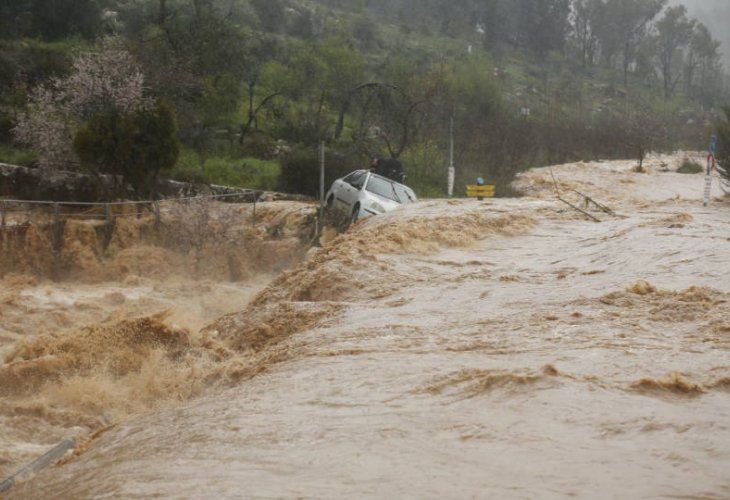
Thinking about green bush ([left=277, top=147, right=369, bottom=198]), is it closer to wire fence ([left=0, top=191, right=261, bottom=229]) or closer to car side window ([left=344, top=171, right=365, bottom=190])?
wire fence ([left=0, top=191, right=261, bottom=229])

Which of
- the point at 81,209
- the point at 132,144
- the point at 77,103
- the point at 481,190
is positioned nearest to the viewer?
the point at 81,209

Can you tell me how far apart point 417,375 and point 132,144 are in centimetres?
1749

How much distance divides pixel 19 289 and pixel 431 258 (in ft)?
29.1

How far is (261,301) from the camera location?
47.8 ft

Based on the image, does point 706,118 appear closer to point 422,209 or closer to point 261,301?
point 422,209

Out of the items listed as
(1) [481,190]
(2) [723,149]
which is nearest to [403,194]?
(1) [481,190]

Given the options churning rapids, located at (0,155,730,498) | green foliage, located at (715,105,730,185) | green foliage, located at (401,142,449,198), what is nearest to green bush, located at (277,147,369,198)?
green foliage, located at (401,142,449,198)

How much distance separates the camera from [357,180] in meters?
22.0

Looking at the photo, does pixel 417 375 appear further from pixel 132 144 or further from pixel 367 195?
pixel 132 144

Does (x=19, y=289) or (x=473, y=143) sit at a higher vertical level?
(x=473, y=143)

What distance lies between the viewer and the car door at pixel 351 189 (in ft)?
70.5

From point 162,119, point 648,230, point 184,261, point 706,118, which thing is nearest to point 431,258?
point 648,230

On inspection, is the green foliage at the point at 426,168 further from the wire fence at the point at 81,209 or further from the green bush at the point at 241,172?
the wire fence at the point at 81,209

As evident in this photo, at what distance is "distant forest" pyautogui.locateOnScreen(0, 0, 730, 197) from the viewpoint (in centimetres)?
2475
